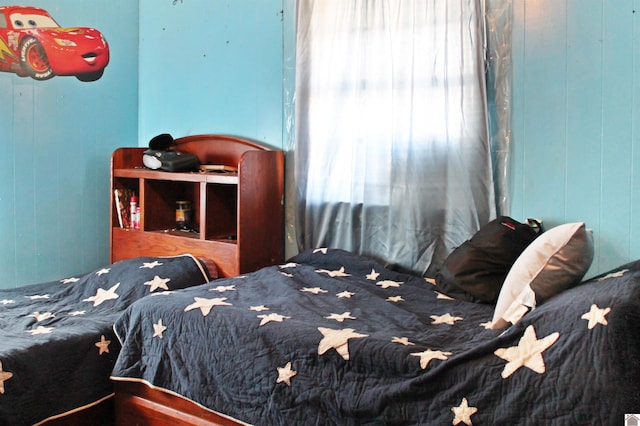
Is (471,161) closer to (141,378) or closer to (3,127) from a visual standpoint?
(141,378)

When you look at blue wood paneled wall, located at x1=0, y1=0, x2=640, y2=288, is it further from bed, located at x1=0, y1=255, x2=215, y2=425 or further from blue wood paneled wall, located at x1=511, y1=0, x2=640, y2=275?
bed, located at x1=0, y1=255, x2=215, y2=425

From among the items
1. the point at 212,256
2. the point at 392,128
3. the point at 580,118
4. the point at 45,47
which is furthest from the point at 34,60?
the point at 580,118

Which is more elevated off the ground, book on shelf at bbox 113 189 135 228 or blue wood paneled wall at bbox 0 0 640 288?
blue wood paneled wall at bbox 0 0 640 288

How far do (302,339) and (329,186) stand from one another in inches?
45.6

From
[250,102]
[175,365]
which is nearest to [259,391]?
[175,365]

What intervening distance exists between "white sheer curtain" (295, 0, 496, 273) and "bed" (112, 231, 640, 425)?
27 cm

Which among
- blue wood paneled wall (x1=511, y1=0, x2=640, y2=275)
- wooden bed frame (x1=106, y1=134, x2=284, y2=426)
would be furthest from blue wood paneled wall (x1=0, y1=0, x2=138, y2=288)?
blue wood paneled wall (x1=511, y1=0, x2=640, y2=275)

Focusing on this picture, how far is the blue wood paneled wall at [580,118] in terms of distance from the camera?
2.09 m

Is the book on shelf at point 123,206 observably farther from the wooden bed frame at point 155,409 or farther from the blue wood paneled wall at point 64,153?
the wooden bed frame at point 155,409

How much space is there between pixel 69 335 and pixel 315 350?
36.5 inches

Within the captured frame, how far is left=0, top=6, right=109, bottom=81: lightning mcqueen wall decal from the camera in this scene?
9.33 ft

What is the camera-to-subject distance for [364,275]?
99.5 inches

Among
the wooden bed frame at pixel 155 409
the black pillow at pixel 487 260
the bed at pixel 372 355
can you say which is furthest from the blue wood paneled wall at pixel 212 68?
the wooden bed frame at pixel 155 409

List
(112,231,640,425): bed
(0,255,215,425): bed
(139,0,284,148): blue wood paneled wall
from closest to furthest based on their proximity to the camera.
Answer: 1. (112,231,640,425): bed
2. (0,255,215,425): bed
3. (139,0,284,148): blue wood paneled wall
